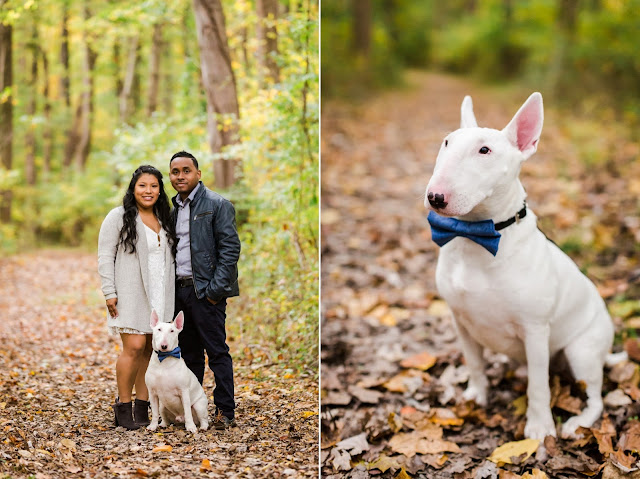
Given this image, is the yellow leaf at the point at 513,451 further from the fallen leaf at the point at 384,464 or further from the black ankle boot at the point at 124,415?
the black ankle boot at the point at 124,415

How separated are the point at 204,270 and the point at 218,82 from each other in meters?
1.07

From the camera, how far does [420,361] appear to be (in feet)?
13.9

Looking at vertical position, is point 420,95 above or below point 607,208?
above

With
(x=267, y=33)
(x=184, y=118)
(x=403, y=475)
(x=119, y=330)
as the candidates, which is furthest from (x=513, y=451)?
(x=267, y=33)

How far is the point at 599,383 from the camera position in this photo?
3.38m

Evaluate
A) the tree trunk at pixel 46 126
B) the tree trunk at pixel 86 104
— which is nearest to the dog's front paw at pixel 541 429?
the tree trunk at pixel 86 104

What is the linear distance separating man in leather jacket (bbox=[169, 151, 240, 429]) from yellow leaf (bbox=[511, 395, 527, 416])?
1.73m

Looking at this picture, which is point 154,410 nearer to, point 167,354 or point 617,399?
point 167,354

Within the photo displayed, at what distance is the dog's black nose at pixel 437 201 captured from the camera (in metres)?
2.55

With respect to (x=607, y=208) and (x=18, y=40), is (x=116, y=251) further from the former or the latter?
(x=607, y=208)

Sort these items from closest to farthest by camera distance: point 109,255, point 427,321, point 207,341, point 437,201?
point 437,201
point 109,255
point 207,341
point 427,321

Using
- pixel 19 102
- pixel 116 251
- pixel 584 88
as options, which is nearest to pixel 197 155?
pixel 116 251

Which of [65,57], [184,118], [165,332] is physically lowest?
[165,332]

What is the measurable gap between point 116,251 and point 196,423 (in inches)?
35.1
